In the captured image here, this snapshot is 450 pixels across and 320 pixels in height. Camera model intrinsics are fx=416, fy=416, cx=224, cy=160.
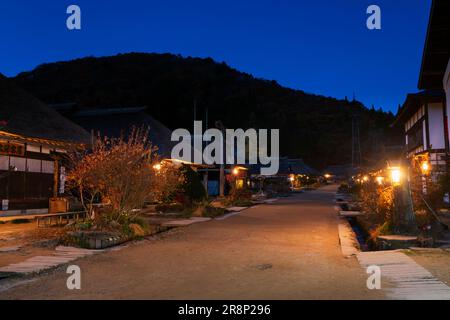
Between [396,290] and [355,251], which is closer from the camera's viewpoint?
[396,290]

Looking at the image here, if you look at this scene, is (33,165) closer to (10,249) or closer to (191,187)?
(191,187)

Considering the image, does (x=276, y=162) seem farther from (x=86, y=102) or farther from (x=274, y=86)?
(x=274, y=86)

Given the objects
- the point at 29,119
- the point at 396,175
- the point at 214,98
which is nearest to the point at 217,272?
the point at 396,175

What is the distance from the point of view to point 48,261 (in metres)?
8.41

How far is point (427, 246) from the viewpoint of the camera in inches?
384

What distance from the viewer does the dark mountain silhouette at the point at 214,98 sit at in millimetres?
76812

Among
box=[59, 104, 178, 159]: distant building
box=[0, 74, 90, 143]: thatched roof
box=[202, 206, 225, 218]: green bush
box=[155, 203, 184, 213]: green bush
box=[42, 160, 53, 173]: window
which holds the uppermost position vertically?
box=[59, 104, 178, 159]: distant building

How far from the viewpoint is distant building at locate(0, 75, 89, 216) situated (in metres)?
16.4

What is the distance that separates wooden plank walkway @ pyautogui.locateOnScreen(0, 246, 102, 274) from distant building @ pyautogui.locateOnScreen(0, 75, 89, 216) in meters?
7.59

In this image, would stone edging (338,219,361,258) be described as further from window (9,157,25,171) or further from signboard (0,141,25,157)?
window (9,157,25,171)

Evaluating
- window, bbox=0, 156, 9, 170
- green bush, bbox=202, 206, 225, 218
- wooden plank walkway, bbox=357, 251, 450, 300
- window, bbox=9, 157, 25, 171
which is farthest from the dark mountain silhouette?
wooden plank walkway, bbox=357, 251, 450, 300

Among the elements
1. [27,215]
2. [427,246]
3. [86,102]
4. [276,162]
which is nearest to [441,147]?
[427,246]

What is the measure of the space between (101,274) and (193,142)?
31767 mm

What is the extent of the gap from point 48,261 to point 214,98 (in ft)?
280
